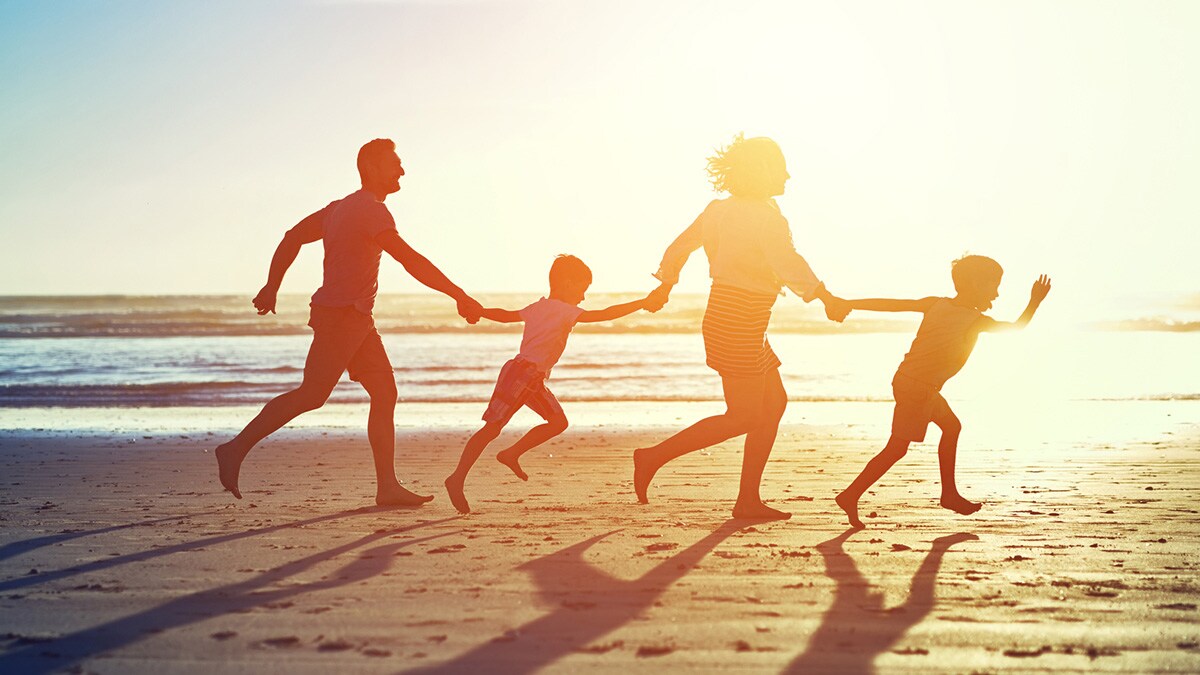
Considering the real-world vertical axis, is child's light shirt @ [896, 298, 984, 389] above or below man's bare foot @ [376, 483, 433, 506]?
above

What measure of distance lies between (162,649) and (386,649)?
701mm

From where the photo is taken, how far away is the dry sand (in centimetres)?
328

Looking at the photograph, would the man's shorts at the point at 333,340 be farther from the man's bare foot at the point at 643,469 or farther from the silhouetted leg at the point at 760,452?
the silhouetted leg at the point at 760,452

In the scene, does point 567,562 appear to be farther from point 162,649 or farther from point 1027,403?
point 1027,403

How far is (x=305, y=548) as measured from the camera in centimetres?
492

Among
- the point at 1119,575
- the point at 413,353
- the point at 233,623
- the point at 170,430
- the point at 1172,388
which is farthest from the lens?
the point at 413,353

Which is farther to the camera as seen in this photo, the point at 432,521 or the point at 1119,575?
the point at 432,521

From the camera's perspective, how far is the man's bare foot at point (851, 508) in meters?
5.52

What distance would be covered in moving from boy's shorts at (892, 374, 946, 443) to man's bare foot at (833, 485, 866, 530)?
1.34 ft

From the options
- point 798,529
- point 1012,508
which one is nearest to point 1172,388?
point 1012,508

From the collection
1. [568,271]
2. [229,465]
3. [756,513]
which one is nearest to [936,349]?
[756,513]

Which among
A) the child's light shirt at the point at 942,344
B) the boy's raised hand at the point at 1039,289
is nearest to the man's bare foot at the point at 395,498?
the child's light shirt at the point at 942,344

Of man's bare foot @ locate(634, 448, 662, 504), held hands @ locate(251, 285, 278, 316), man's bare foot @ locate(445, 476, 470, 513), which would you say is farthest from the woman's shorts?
held hands @ locate(251, 285, 278, 316)

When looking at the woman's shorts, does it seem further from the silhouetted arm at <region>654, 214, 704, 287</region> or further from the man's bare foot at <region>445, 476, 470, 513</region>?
the man's bare foot at <region>445, 476, 470, 513</region>
